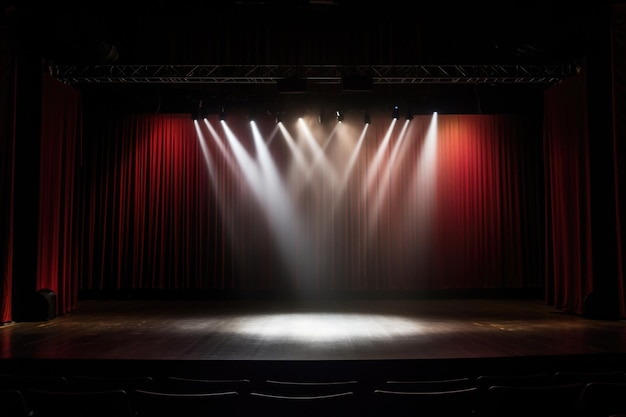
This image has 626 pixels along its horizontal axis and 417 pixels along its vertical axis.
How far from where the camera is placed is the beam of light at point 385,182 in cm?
1048

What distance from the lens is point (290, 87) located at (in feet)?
25.4

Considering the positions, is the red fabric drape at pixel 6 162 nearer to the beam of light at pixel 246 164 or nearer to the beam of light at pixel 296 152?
the beam of light at pixel 246 164

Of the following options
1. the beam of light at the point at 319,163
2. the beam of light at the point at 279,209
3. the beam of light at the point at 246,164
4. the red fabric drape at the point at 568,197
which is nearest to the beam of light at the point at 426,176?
the beam of light at the point at 319,163

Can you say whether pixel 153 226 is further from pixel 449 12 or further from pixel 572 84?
pixel 572 84

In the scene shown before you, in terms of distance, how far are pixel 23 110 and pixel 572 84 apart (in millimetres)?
7914

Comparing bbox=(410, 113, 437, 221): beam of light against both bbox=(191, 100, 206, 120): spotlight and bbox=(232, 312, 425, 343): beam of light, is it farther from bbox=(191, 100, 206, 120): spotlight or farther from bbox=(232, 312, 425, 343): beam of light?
bbox=(191, 100, 206, 120): spotlight

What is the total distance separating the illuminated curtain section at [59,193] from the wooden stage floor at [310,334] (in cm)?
58

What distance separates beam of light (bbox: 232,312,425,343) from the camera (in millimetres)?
5676

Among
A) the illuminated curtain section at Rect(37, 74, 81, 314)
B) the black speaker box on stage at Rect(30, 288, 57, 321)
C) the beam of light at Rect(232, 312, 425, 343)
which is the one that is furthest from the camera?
the illuminated curtain section at Rect(37, 74, 81, 314)

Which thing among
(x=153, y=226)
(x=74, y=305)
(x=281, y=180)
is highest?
(x=281, y=180)

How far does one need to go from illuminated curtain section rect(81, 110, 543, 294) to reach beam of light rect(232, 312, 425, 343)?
2660 millimetres

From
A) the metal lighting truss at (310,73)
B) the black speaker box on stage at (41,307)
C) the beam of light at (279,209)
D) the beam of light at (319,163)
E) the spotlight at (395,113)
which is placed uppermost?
the metal lighting truss at (310,73)

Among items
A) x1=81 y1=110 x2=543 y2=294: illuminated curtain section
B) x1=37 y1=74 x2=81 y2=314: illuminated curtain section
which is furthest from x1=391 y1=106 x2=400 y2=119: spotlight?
x1=37 y1=74 x2=81 y2=314: illuminated curtain section

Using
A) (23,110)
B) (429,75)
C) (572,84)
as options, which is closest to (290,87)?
(429,75)
